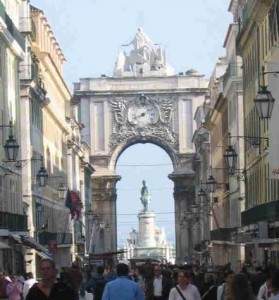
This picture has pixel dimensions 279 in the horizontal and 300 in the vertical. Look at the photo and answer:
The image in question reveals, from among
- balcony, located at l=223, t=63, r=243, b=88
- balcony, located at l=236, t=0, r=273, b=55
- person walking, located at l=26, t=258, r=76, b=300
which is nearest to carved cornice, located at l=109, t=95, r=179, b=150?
balcony, located at l=223, t=63, r=243, b=88

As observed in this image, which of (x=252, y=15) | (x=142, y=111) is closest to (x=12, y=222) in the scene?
(x=252, y=15)

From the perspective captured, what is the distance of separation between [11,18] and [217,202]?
139 ft

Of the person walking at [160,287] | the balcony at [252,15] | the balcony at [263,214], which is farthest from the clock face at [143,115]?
the person walking at [160,287]

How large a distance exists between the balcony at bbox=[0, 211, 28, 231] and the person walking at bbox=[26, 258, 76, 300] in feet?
130

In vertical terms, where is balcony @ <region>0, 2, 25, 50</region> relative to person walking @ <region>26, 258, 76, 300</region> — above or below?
above

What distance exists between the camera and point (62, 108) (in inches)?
4537

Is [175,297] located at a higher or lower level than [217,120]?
lower

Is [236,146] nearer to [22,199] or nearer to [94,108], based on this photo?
[22,199]

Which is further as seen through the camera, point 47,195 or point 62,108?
point 62,108

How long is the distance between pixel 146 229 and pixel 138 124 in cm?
1369

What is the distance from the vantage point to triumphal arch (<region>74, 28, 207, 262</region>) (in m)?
168

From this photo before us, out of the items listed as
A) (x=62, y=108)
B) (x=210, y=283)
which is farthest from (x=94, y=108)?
(x=210, y=283)

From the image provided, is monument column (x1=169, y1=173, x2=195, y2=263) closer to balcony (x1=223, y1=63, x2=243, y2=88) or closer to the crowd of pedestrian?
balcony (x1=223, y1=63, x2=243, y2=88)

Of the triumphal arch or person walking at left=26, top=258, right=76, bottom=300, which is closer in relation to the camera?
person walking at left=26, top=258, right=76, bottom=300
